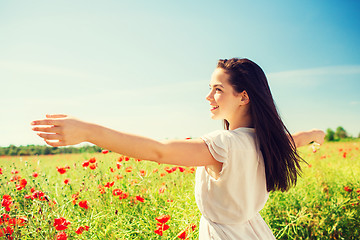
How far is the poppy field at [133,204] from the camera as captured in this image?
2.55 meters

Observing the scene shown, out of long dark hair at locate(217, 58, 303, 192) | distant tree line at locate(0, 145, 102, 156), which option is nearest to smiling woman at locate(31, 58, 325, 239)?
long dark hair at locate(217, 58, 303, 192)

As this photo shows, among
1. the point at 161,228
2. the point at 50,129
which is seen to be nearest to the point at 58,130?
the point at 50,129

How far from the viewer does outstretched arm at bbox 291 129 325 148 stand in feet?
7.00

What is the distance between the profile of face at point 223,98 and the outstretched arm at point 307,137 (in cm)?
75

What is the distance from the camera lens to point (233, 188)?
1.42 metres

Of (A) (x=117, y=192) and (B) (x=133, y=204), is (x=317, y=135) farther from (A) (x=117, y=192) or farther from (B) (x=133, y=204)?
(B) (x=133, y=204)

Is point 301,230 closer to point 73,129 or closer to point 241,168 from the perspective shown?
point 241,168

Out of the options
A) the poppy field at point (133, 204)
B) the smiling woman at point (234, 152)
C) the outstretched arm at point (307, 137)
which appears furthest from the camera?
the poppy field at point (133, 204)

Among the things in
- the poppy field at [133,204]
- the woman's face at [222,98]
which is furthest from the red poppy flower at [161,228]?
the woman's face at [222,98]

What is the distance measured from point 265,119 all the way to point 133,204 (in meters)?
2.05

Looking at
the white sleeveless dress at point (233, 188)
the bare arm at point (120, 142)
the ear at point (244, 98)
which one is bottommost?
the white sleeveless dress at point (233, 188)

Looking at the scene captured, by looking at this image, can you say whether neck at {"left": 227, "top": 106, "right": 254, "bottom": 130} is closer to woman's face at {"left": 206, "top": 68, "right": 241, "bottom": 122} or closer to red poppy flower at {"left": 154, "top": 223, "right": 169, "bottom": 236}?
woman's face at {"left": 206, "top": 68, "right": 241, "bottom": 122}

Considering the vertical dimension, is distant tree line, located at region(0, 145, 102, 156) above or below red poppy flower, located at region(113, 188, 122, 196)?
above

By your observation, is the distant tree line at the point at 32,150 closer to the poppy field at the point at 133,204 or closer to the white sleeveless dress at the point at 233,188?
the poppy field at the point at 133,204
